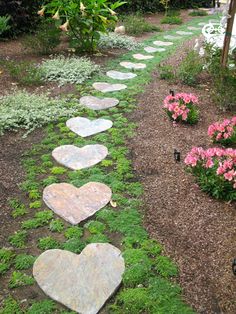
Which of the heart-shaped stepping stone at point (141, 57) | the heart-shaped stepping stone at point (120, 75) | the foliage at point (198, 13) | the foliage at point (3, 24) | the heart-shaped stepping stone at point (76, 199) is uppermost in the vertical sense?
the foliage at point (3, 24)

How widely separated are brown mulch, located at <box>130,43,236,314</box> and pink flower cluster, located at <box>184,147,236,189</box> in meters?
0.25

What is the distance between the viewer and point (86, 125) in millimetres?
4469

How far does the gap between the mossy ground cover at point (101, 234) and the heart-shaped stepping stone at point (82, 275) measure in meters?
0.05

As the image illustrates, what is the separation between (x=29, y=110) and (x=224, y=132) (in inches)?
94.9

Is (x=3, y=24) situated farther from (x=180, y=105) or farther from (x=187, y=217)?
(x=187, y=217)

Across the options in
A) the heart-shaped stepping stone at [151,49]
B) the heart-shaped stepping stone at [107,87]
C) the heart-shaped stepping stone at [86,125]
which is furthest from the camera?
the heart-shaped stepping stone at [151,49]

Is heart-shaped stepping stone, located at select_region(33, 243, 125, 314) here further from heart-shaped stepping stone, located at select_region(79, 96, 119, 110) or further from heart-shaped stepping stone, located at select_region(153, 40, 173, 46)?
heart-shaped stepping stone, located at select_region(153, 40, 173, 46)

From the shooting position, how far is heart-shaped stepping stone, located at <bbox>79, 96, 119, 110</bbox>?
4.99 m

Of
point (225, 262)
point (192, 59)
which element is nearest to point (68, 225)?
point (225, 262)

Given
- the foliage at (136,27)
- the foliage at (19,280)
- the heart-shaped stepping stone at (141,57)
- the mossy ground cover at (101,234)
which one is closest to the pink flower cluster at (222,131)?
the mossy ground cover at (101,234)

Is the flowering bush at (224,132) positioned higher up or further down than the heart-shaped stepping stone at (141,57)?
higher up

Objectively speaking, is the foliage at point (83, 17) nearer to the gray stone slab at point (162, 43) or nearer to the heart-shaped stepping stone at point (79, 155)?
the gray stone slab at point (162, 43)

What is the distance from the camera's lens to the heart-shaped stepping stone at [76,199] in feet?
9.86

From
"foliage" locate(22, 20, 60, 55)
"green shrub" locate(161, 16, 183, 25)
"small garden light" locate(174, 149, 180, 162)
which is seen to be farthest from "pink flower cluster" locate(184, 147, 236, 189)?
"green shrub" locate(161, 16, 183, 25)
